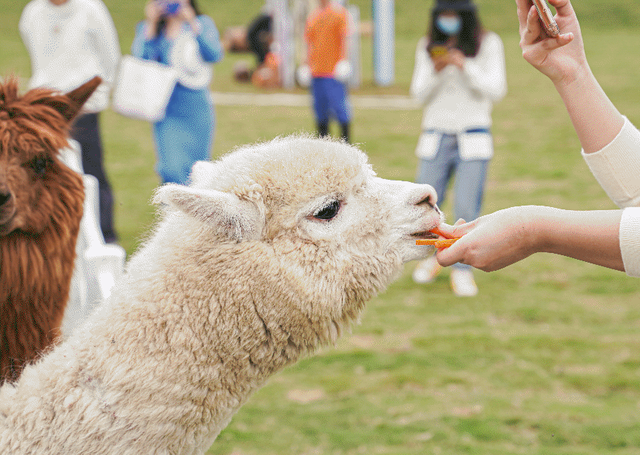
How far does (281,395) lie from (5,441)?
→ 2.49 m

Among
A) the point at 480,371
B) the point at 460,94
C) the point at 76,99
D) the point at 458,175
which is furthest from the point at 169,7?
the point at 480,371

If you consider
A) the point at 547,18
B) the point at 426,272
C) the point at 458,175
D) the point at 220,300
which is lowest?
the point at 426,272

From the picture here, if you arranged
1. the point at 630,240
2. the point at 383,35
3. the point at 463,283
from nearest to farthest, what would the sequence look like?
1. the point at 630,240
2. the point at 463,283
3. the point at 383,35

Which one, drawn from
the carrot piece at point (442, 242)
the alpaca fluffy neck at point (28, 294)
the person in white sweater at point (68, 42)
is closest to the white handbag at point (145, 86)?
the person in white sweater at point (68, 42)

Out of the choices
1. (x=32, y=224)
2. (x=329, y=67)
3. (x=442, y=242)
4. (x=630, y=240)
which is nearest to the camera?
(x=630, y=240)

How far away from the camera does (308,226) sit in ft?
6.06

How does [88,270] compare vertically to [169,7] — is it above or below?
below

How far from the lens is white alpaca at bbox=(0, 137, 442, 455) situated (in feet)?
5.42

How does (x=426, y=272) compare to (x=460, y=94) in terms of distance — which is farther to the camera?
(x=426, y=272)

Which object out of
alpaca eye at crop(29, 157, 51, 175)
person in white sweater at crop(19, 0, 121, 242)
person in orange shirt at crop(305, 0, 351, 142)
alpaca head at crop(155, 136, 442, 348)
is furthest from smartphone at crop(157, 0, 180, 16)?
alpaca head at crop(155, 136, 442, 348)

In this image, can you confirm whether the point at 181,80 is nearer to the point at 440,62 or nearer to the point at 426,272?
the point at 440,62

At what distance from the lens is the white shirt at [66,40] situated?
202 inches

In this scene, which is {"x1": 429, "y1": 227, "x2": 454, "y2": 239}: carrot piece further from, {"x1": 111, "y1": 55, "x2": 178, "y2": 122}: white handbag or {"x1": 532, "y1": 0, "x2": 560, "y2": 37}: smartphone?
{"x1": 111, "y1": 55, "x2": 178, "y2": 122}: white handbag

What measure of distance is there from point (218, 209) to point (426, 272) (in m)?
4.48
